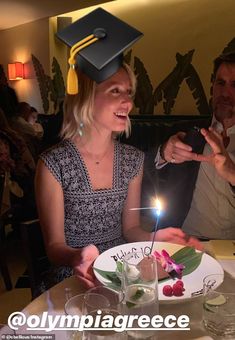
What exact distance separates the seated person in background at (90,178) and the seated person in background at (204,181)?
0.97 feet

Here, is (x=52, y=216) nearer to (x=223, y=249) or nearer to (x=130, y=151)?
(x=130, y=151)

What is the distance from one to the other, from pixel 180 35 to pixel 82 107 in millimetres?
3544

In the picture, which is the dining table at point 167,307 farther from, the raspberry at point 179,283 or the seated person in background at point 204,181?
the seated person in background at point 204,181

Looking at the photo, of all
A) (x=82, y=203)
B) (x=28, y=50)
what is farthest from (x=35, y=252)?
(x=28, y=50)

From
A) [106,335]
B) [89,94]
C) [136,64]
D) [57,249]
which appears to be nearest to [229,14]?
[136,64]

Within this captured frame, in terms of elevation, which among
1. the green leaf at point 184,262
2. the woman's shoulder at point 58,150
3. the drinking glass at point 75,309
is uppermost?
the woman's shoulder at point 58,150

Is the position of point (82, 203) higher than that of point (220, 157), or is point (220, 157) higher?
point (220, 157)

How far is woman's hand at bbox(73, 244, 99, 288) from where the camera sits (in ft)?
3.36

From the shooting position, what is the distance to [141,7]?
509 cm

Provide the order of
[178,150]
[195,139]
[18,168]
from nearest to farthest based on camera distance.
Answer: [178,150], [195,139], [18,168]

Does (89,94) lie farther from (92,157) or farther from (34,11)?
(34,11)

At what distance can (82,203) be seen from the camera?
60.3 inches

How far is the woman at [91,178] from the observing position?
149cm

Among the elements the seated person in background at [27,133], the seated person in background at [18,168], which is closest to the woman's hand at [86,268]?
the seated person in background at [18,168]
